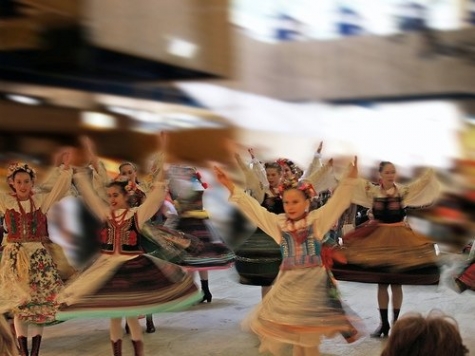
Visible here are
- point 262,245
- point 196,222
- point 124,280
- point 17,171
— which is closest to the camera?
point 124,280

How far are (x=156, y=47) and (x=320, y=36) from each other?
156 centimetres

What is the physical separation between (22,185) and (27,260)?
431 millimetres

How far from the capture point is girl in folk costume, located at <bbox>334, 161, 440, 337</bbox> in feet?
14.5

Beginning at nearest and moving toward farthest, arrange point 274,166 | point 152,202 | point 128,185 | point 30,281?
point 152,202 → point 30,281 → point 128,185 → point 274,166

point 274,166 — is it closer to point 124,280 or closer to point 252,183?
point 252,183

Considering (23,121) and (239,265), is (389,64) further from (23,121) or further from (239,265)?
(23,121)

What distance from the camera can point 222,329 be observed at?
15.6 feet

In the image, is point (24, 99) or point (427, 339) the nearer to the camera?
point (427, 339)

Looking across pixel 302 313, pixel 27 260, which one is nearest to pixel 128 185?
pixel 27 260

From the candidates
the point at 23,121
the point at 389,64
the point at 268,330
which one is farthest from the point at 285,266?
the point at 23,121

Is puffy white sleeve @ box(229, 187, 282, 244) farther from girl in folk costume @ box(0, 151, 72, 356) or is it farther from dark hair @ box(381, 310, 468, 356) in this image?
dark hair @ box(381, 310, 468, 356)

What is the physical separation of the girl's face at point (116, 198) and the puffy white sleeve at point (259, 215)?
0.64 meters

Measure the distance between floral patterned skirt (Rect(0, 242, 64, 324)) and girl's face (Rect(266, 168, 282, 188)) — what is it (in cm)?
163

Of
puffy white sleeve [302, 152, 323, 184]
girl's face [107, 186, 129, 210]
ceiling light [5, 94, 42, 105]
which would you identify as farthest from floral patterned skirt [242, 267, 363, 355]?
ceiling light [5, 94, 42, 105]
